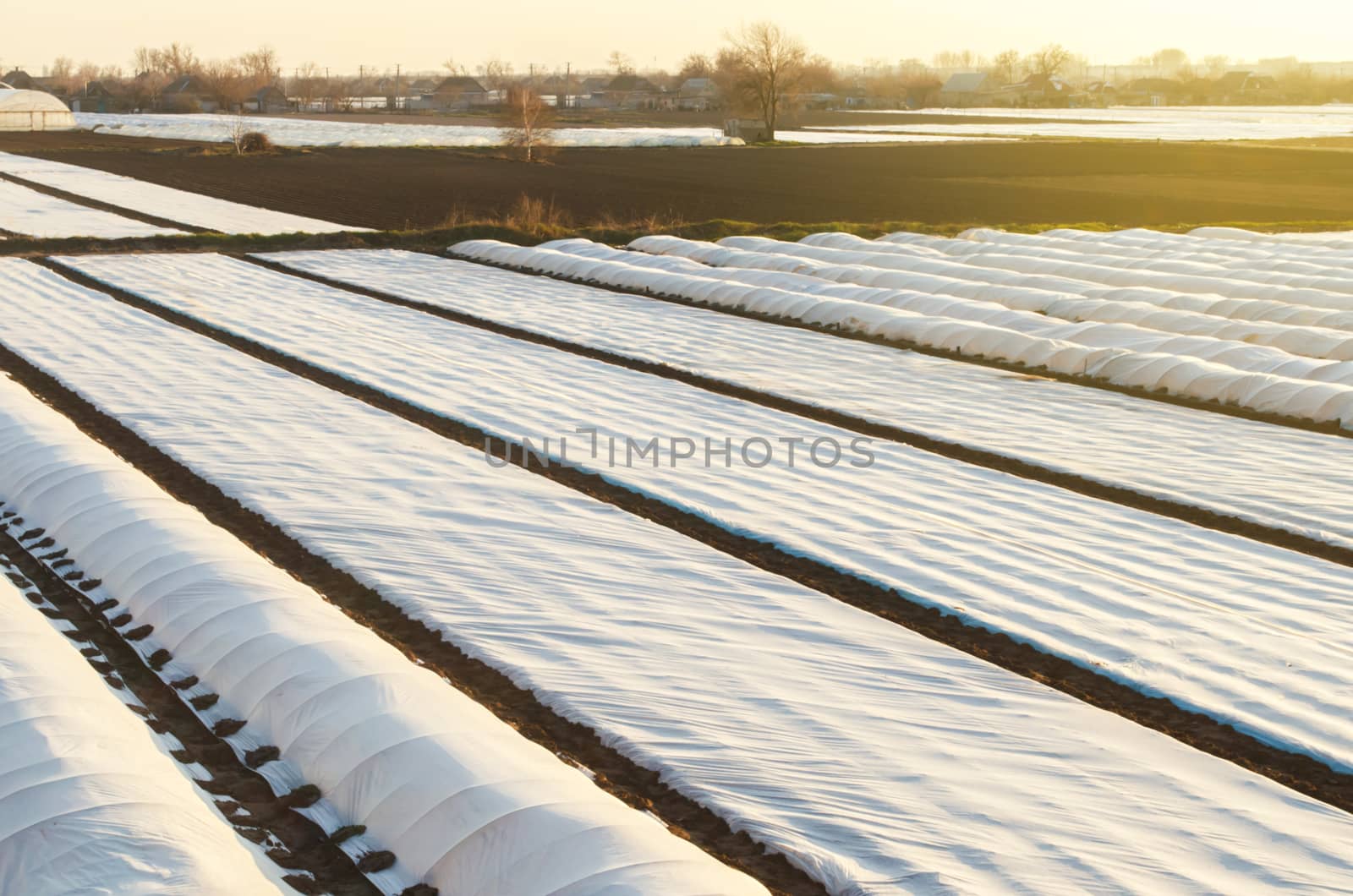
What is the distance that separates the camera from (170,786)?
472 centimetres

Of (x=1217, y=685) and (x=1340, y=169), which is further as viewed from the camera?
(x=1340, y=169)

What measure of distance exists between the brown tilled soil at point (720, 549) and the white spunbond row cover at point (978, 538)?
3.9 inches

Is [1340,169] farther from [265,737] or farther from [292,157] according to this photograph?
[265,737]

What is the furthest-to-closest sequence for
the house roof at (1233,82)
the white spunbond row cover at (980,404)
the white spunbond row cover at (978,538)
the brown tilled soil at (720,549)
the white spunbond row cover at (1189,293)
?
the house roof at (1233,82) < the white spunbond row cover at (1189,293) < the white spunbond row cover at (980,404) < the white spunbond row cover at (978,538) < the brown tilled soil at (720,549)

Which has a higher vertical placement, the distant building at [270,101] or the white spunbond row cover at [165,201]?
the distant building at [270,101]

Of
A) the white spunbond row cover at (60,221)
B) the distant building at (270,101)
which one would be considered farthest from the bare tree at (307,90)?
the white spunbond row cover at (60,221)

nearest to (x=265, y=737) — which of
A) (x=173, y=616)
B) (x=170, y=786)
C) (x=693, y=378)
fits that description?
(x=170, y=786)

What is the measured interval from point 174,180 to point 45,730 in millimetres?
33441

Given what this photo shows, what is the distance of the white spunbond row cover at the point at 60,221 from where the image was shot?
22.9m

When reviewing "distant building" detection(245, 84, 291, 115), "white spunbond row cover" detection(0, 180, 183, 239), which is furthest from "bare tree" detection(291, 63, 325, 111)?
"white spunbond row cover" detection(0, 180, 183, 239)

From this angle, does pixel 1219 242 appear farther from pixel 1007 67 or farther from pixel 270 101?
pixel 1007 67

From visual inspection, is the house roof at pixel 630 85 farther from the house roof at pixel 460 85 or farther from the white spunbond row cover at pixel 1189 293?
the white spunbond row cover at pixel 1189 293

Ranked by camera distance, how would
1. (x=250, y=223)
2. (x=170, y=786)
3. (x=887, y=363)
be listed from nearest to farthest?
1. (x=170, y=786)
2. (x=887, y=363)
3. (x=250, y=223)

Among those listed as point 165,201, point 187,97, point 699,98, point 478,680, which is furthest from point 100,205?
point 699,98
